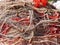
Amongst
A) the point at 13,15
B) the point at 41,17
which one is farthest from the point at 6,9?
the point at 41,17

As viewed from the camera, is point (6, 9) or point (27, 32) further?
point (6, 9)

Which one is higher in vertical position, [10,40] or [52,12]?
[52,12]

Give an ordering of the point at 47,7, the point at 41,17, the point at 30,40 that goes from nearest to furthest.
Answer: the point at 30,40
the point at 41,17
the point at 47,7

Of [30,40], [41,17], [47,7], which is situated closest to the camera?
[30,40]

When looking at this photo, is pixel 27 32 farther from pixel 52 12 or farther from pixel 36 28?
pixel 52 12

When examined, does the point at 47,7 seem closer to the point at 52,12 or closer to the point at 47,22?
the point at 52,12

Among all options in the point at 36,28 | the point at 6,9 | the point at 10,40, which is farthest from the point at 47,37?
the point at 6,9
